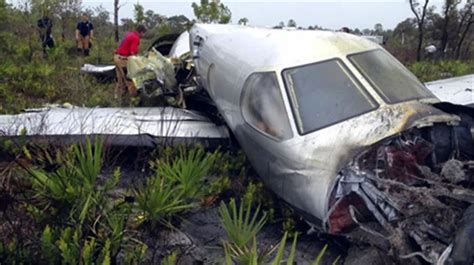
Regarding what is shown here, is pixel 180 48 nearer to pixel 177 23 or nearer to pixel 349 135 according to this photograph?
pixel 349 135

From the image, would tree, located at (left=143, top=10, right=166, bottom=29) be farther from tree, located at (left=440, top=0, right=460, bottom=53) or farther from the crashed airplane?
the crashed airplane

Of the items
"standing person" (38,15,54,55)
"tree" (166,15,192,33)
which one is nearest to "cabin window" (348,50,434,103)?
"standing person" (38,15,54,55)

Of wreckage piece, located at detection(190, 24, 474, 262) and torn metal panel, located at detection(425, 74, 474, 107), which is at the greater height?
wreckage piece, located at detection(190, 24, 474, 262)

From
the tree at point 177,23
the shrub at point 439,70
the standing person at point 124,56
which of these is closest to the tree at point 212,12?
the tree at point 177,23

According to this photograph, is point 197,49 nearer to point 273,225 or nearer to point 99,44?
point 273,225

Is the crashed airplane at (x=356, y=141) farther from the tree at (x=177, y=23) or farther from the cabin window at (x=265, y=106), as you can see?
the tree at (x=177, y=23)

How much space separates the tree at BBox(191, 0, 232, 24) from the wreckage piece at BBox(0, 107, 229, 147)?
1448 cm

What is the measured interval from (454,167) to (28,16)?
60.2 ft

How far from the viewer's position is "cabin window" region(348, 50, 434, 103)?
19.7 ft

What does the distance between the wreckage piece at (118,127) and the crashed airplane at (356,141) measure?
0.81 metres

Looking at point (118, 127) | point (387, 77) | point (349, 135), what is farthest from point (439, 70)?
point (349, 135)

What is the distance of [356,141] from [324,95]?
823mm

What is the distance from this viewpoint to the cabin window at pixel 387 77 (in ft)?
19.7

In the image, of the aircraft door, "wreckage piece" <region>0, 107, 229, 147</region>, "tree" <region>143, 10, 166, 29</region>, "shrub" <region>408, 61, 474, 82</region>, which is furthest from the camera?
"tree" <region>143, 10, 166, 29</region>
